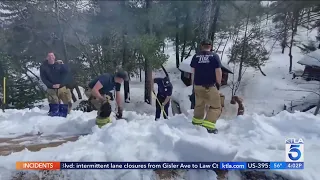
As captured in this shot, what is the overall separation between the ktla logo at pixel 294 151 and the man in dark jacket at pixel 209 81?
3.61 feet

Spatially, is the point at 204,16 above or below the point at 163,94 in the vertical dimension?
above

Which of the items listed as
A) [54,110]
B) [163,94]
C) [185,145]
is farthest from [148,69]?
[185,145]

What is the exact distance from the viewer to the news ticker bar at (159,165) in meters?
3.13

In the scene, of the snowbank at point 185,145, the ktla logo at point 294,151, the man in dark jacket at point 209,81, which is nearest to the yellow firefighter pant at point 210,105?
the man in dark jacket at point 209,81

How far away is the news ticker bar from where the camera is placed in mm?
3129

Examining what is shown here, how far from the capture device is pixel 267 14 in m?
3.41

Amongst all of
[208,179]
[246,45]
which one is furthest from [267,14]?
[246,45]

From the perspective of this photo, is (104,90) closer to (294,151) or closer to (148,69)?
(294,151)

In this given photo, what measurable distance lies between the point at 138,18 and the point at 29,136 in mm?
7893

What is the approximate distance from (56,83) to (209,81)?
330cm

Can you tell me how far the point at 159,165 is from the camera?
320cm

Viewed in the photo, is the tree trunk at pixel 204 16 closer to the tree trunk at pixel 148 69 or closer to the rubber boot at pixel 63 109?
the tree trunk at pixel 148 69

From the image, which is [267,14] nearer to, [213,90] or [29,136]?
[213,90]

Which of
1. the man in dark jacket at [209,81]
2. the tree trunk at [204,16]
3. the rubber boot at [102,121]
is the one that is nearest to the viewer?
the man in dark jacket at [209,81]
